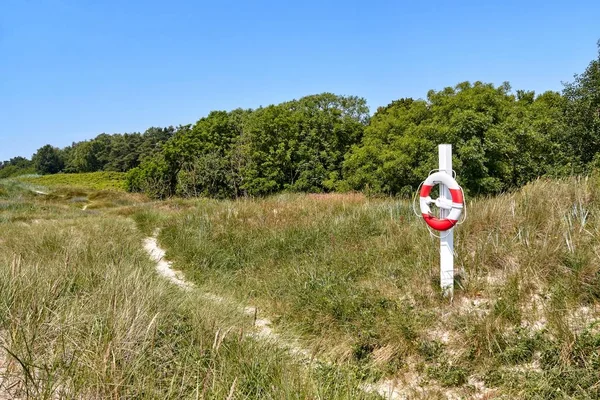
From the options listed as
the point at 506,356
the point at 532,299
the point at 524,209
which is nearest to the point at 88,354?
the point at 506,356

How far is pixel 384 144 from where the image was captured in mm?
24406

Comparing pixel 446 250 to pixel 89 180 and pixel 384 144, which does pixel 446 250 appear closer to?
pixel 384 144

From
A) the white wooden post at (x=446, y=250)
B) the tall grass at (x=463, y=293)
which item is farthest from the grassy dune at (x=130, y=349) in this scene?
the white wooden post at (x=446, y=250)

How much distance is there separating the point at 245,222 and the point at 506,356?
22.6ft

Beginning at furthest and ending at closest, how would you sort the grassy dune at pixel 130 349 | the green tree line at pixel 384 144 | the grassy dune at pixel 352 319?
the green tree line at pixel 384 144 → the grassy dune at pixel 352 319 → the grassy dune at pixel 130 349

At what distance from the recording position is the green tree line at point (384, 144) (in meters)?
13.8

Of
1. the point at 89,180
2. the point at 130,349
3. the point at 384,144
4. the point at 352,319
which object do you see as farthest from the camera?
the point at 89,180

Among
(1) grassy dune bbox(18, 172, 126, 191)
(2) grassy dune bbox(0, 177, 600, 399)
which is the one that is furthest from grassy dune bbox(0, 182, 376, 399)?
(1) grassy dune bbox(18, 172, 126, 191)

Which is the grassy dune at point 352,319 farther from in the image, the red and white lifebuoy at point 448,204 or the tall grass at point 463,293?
the red and white lifebuoy at point 448,204

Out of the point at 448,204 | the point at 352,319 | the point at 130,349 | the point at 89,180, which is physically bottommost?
the point at 352,319

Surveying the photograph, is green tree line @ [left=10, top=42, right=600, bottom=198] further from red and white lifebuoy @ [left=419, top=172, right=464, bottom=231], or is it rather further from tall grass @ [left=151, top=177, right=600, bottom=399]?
red and white lifebuoy @ [left=419, top=172, right=464, bottom=231]

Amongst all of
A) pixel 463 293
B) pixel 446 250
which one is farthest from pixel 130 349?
pixel 463 293

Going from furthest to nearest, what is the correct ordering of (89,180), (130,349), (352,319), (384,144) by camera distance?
1. (89,180)
2. (384,144)
3. (352,319)
4. (130,349)

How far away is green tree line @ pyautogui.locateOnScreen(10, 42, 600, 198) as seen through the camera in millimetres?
13758
